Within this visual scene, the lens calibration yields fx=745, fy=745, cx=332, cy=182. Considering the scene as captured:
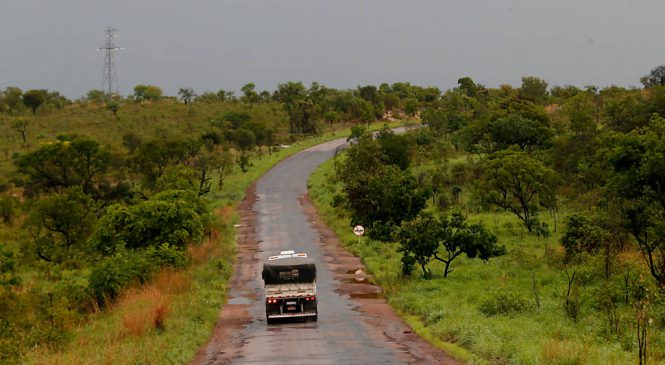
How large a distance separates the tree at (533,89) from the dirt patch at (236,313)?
216ft

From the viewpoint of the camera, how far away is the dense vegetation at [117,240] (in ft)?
77.0

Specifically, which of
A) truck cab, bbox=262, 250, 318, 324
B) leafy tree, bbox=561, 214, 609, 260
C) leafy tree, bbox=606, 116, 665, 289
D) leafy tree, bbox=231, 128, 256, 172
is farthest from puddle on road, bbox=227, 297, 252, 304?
leafy tree, bbox=231, 128, 256, 172

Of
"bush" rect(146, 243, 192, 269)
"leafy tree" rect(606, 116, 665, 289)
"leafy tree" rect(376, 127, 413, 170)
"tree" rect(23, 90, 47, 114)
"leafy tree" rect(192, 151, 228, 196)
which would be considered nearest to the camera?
"leafy tree" rect(606, 116, 665, 289)

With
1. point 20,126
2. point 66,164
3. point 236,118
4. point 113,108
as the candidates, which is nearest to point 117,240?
point 66,164

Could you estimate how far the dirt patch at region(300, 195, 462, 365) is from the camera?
20.9m

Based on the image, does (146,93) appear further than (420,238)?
Yes

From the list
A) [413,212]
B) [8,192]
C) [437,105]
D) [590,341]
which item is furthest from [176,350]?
[437,105]

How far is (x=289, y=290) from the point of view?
26.7 metres

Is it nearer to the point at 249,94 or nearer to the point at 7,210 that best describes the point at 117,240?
the point at 7,210

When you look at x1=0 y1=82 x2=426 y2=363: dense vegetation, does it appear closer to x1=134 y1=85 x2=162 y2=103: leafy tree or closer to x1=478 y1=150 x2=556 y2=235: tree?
x1=478 y1=150 x2=556 y2=235: tree

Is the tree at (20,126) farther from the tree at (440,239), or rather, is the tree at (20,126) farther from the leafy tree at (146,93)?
the tree at (440,239)

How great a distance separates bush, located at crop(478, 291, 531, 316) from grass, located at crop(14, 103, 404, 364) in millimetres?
9472

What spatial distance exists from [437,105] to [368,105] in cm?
1951

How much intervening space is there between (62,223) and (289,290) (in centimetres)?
2645
